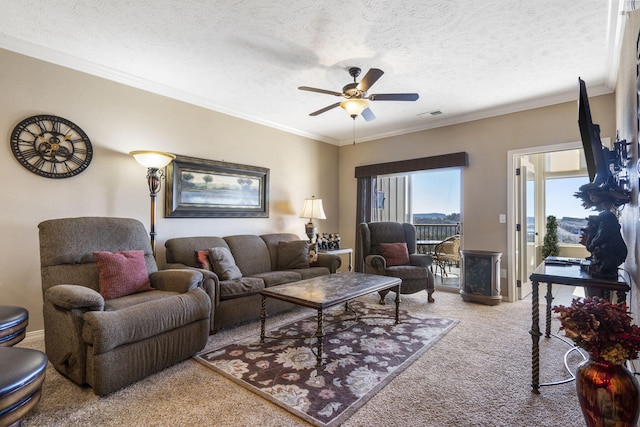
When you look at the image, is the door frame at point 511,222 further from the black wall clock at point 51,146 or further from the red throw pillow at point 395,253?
the black wall clock at point 51,146

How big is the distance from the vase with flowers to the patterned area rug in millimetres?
1124

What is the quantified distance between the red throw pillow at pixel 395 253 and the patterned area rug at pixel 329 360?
0.98 m

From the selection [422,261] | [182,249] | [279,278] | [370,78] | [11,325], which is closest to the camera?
[11,325]

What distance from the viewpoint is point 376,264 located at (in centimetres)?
419

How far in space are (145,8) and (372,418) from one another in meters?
3.15

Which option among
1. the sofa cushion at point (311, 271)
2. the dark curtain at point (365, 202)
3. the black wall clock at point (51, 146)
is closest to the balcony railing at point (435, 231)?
the dark curtain at point (365, 202)

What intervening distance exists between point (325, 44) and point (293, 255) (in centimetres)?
256

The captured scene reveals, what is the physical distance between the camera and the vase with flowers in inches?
Answer: 52.6

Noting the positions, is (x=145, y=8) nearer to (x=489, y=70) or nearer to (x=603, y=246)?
(x=489, y=70)

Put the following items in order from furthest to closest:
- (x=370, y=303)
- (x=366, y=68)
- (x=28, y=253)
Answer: (x=370, y=303) → (x=366, y=68) → (x=28, y=253)

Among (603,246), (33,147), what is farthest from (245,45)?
(603,246)

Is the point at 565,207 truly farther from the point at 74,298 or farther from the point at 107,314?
the point at 74,298

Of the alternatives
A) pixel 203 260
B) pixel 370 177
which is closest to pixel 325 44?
pixel 203 260

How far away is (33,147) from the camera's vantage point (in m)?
2.83
